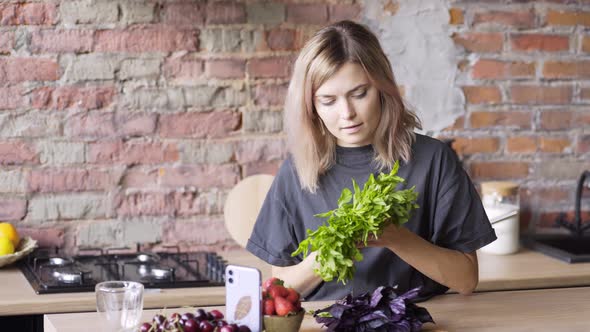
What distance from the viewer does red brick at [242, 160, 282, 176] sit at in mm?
3150

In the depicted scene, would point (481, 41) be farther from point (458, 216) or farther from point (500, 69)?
point (458, 216)

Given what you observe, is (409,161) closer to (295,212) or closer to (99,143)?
(295,212)

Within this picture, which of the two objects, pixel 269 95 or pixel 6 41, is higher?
pixel 6 41

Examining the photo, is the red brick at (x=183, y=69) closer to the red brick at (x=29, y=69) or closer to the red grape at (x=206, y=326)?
the red brick at (x=29, y=69)

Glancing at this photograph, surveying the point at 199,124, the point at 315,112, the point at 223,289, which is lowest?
the point at 223,289

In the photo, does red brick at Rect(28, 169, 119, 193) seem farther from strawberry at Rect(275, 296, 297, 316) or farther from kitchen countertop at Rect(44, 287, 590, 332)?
strawberry at Rect(275, 296, 297, 316)

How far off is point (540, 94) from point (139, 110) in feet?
4.95

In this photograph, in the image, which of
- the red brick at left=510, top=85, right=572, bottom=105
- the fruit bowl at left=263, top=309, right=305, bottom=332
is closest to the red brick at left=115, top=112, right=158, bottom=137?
the red brick at left=510, top=85, right=572, bottom=105

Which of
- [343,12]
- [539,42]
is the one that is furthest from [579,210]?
[343,12]

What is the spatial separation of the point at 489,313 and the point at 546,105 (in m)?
1.47

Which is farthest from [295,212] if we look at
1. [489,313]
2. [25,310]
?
[25,310]

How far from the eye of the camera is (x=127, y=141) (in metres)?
3.04

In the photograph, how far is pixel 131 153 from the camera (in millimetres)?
3051

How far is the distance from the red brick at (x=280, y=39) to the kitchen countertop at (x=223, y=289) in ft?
2.46
